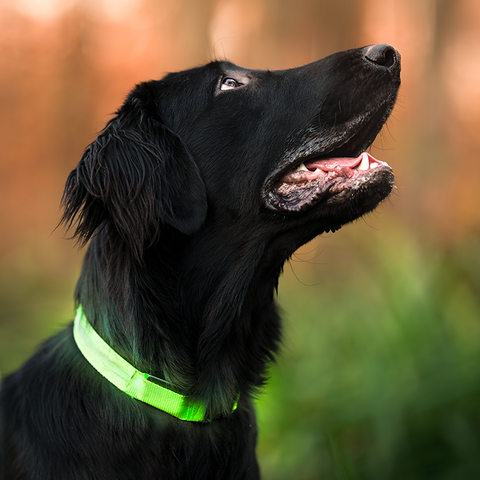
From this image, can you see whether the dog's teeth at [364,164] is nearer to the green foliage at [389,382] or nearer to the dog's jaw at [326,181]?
the dog's jaw at [326,181]

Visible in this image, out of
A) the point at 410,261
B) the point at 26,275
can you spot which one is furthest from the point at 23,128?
the point at 410,261

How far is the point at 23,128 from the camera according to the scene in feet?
30.5

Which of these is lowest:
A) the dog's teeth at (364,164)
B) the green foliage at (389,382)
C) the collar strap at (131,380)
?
the green foliage at (389,382)

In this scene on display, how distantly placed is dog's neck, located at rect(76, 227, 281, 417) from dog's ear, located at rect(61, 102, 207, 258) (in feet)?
0.47

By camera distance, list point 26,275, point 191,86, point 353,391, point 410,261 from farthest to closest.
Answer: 1. point 26,275
2. point 410,261
3. point 353,391
4. point 191,86

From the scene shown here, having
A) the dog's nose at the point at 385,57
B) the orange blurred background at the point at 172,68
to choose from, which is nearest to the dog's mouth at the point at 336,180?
the dog's nose at the point at 385,57

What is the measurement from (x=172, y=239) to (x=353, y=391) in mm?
2020

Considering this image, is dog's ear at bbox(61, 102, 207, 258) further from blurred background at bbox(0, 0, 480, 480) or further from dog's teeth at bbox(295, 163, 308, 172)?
blurred background at bbox(0, 0, 480, 480)

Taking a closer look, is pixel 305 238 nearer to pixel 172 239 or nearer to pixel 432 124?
pixel 172 239

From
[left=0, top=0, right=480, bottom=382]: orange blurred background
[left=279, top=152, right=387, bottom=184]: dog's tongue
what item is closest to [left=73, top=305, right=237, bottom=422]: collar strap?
[left=279, top=152, right=387, bottom=184]: dog's tongue

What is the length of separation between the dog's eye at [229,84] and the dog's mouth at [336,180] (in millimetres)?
555

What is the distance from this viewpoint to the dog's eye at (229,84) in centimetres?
237

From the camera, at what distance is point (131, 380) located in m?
1.92

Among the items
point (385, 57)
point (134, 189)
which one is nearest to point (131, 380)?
point (134, 189)
